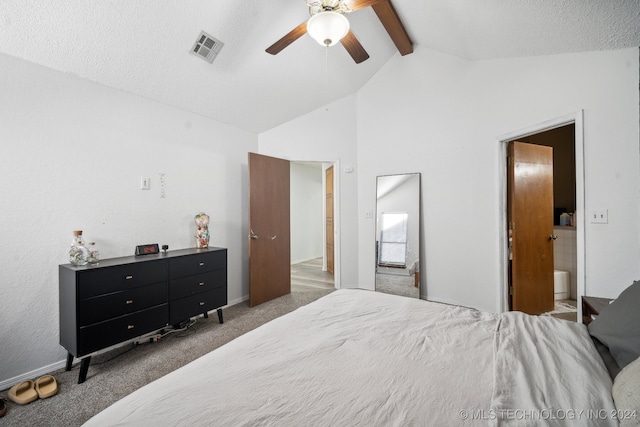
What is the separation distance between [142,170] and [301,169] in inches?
160

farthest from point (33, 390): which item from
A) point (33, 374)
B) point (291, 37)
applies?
point (291, 37)

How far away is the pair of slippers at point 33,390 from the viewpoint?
1.73 m

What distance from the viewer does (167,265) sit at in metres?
2.41

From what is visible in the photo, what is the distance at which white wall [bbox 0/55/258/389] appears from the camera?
1.91 meters

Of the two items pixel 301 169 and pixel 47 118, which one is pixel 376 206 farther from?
pixel 47 118

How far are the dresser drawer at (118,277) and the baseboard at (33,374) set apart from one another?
71cm

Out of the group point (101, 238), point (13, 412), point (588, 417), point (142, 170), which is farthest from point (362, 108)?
point (13, 412)

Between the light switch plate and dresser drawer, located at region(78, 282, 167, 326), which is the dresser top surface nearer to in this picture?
dresser drawer, located at region(78, 282, 167, 326)

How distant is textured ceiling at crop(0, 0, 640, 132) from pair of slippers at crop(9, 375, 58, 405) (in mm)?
2267

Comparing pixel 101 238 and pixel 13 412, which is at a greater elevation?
pixel 101 238

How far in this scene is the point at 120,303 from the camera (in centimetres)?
209

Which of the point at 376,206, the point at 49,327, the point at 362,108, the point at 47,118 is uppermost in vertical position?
the point at 362,108

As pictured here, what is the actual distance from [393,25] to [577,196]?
7.77ft

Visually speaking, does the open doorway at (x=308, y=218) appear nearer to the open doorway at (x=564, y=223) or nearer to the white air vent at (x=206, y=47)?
the white air vent at (x=206, y=47)
